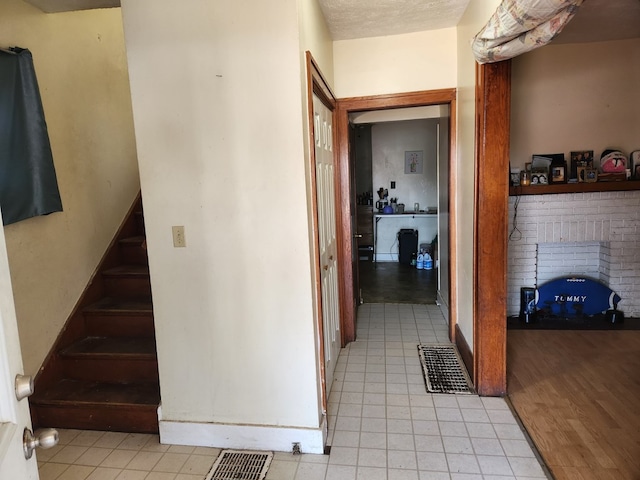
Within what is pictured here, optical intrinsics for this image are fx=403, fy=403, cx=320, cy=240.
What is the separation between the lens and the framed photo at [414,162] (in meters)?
6.80

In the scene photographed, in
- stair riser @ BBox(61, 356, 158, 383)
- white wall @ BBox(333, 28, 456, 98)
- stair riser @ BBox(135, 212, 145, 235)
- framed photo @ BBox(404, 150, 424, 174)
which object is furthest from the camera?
framed photo @ BBox(404, 150, 424, 174)

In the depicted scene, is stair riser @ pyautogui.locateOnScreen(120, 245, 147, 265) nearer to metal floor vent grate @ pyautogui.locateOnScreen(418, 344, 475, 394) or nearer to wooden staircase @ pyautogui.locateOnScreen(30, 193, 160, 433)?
wooden staircase @ pyautogui.locateOnScreen(30, 193, 160, 433)

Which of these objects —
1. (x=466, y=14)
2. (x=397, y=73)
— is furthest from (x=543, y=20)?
(x=397, y=73)

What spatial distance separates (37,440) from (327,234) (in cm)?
213

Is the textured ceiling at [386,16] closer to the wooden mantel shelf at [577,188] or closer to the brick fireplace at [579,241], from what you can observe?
the wooden mantel shelf at [577,188]

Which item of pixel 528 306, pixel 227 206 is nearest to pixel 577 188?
pixel 528 306

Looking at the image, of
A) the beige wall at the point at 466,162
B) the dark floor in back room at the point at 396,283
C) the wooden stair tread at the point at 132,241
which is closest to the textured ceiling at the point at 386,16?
the beige wall at the point at 466,162

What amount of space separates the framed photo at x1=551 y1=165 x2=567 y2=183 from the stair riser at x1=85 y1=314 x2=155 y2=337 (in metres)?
3.59

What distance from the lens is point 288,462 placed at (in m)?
2.05

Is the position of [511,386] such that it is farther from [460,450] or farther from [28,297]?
[28,297]

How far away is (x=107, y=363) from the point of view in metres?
2.58

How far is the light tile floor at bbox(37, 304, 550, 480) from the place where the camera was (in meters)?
1.96

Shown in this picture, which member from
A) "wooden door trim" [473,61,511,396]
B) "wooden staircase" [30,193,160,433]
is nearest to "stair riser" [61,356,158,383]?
"wooden staircase" [30,193,160,433]

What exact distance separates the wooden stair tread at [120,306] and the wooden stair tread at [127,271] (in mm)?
180
